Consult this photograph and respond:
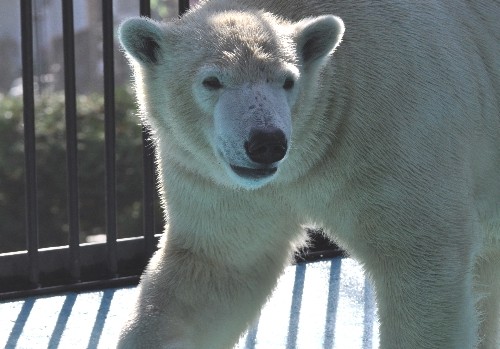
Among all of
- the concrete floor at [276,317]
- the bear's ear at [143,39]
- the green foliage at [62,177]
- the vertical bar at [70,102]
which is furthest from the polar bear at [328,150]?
the green foliage at [62,177]

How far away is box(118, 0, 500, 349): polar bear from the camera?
11.7 feet

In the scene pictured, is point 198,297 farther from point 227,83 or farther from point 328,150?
point 227,83

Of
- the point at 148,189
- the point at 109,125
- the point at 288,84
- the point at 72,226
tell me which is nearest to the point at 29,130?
the point at 109,125

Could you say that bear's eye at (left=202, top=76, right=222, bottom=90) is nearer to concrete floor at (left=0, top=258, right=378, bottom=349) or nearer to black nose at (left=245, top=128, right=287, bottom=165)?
black nose at (left=245, top=128, right=287, bottom=165)

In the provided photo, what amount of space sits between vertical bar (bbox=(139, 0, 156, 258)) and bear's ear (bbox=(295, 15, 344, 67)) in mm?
1718

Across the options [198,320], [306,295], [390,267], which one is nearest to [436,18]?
[390,267]

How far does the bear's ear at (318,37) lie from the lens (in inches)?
140

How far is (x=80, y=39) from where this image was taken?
12539mm

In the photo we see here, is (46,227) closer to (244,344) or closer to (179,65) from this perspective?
(244,344)

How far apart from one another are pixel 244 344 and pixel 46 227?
4.77 meters

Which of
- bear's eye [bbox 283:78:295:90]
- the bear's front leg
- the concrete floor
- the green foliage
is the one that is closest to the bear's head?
bear's eye [bbox 283:78:295:90]

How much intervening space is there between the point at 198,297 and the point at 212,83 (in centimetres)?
84

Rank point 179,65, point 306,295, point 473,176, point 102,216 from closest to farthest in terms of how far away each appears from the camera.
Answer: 1. point 179,65
2. point 473,176
3. point 306,295
4. point 102,216

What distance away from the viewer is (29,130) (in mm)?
5062
